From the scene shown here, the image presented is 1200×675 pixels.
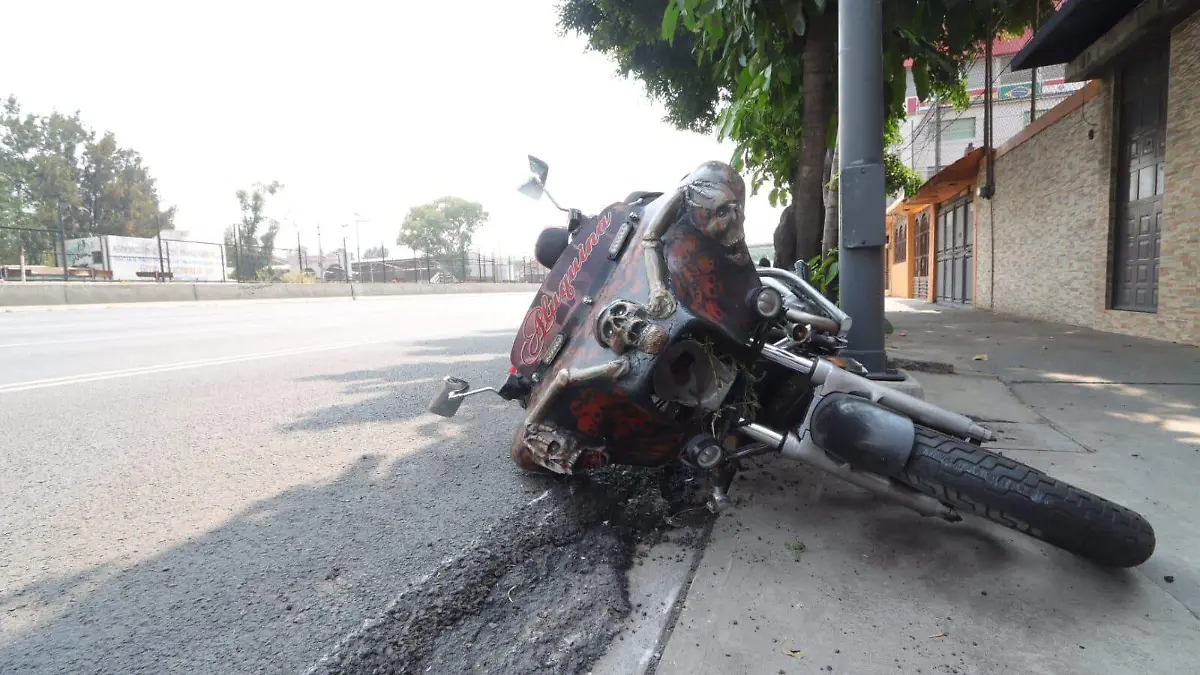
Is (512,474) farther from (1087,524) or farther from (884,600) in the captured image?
(1087,524)

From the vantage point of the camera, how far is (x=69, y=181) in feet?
119

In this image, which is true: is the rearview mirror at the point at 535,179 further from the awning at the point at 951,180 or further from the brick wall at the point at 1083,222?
the awning at the point at 951,180

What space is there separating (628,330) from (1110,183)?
926 cm

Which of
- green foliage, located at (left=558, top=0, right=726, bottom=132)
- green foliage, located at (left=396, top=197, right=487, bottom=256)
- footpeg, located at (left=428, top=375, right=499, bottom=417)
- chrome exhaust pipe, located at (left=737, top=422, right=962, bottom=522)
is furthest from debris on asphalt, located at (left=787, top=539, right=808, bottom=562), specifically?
green foliage, located at (left=396, top=197, right=487, bottom=256)

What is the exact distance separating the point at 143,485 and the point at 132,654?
A: 4.41 feet

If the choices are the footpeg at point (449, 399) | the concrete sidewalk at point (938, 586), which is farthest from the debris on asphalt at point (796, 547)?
the footpeg at point (449, 399)

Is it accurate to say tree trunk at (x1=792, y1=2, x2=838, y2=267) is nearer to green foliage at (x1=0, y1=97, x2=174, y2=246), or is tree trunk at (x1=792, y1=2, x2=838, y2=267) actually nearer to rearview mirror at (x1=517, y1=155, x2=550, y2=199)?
rearview mirror at (x1=517, y1=155, x2=550, y2=199)

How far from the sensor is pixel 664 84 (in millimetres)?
10469

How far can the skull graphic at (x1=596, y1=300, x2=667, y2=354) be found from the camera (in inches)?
66.3

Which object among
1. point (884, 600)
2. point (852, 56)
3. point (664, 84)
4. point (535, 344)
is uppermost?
point (664, 84)

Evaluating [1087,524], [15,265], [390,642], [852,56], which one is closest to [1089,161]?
[852,56]


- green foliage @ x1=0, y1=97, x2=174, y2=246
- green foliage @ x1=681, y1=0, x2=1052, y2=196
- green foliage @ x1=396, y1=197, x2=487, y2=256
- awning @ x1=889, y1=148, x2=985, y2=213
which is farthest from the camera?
green foliage @ x1=396, y1=197, x2=487, y2=256

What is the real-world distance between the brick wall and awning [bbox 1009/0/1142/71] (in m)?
0.67

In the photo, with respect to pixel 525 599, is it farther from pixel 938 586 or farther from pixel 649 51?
pixel 649 51
